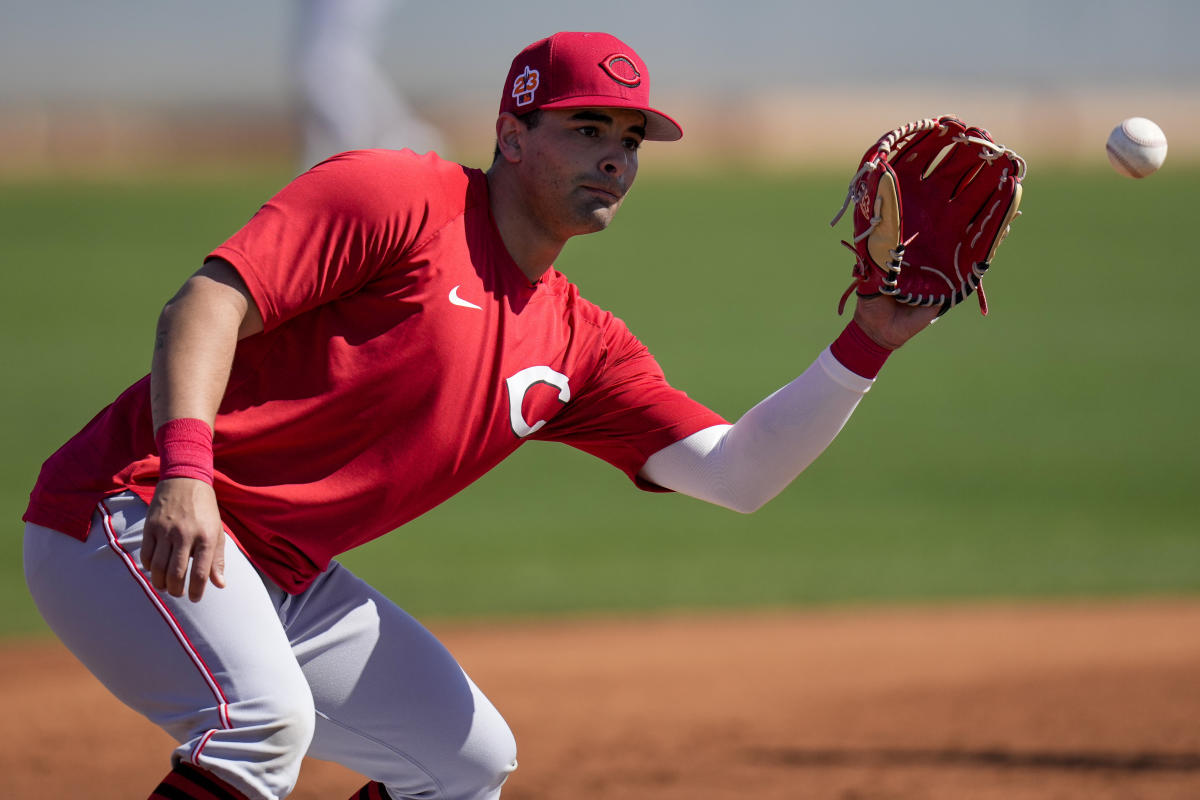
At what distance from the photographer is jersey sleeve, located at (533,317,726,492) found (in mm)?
3092

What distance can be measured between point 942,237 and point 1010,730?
89.9 inches

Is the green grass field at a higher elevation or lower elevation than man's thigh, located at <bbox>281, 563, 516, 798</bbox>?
lower

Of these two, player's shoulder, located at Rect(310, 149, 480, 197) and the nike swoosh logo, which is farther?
the nike swoosh logo

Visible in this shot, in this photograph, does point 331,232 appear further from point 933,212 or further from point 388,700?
point 933,212

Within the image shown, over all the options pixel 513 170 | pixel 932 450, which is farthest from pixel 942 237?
pixel 932 450

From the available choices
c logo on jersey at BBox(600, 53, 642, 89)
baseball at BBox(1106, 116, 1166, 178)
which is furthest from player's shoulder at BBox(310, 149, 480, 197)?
baseball at BBox(1106, 116, 1166, 178)

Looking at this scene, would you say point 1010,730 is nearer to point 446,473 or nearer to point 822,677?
point 822,677

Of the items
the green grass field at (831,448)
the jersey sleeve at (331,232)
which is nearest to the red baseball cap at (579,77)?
the jersey sleeve at (331,232)

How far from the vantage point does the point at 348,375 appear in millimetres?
2543

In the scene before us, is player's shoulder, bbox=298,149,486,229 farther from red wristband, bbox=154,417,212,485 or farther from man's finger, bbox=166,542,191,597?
man's finger, bbox=166,542,191,597

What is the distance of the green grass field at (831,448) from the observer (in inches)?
308

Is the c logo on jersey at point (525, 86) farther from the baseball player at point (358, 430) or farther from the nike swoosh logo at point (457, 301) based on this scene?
the nike swoosh logo at point (457, 301)

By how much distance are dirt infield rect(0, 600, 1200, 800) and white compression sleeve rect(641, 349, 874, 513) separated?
147cm

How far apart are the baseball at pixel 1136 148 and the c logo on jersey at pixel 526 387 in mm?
1431
